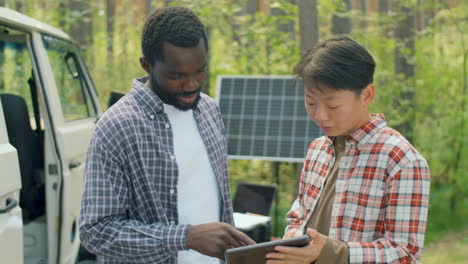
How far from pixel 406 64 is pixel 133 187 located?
7.60 m

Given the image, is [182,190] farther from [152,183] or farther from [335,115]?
[335,115]

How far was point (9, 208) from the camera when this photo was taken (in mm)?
2756

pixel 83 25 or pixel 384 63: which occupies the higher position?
pixel 83 25

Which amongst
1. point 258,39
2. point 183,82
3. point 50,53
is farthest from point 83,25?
point 183,82

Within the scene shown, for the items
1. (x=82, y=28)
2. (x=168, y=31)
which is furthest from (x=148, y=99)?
(x=82, y=28)

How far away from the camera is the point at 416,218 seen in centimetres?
172

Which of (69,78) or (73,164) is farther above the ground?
(69,78)

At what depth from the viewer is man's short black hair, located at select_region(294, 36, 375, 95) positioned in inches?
72.2

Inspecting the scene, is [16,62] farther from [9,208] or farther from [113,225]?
[113,225]

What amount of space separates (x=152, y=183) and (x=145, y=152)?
4.4 inches

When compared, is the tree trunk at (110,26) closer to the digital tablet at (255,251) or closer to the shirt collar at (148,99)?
the shirt collar at (148,99)

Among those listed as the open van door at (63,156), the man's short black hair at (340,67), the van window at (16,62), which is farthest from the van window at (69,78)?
the man's short black hair at (340,67)

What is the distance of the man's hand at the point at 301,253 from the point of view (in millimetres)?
1656

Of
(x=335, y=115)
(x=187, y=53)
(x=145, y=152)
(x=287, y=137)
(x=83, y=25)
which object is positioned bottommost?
(x=287, y=137)
